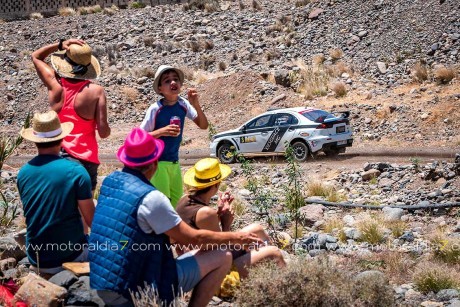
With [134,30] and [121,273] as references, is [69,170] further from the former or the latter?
[134,30]

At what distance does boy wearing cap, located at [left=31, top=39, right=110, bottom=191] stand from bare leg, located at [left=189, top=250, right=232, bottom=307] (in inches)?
81.9

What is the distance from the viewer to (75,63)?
845cm

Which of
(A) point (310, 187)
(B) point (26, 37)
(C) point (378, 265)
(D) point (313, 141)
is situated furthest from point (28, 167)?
(B) point (26, 37)

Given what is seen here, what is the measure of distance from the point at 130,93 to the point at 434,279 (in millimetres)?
28192

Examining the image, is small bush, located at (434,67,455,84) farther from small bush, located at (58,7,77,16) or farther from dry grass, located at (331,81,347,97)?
small bush, located at (58,7,77,16)

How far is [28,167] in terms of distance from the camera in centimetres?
701

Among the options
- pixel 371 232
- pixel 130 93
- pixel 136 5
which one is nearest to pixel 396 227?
pixel 371 232

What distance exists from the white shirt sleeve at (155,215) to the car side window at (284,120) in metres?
15.4

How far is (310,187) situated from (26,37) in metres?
35.6

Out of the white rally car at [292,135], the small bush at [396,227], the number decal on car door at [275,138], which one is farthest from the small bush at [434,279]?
the number decal on car door at [275,138]

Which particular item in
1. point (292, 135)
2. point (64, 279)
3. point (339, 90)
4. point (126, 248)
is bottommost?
point (292, 135)

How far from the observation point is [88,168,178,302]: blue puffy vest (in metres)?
6.16

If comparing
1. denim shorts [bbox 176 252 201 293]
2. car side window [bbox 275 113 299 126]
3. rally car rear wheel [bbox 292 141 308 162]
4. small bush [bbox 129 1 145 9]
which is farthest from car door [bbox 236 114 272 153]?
small bush [bbox 129 1 145 9]

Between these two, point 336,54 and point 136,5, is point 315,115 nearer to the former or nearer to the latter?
point 336,54
